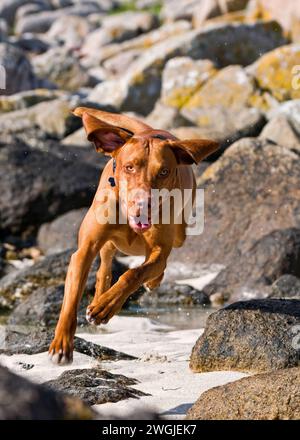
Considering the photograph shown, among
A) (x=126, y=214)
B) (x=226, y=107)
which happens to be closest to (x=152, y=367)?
(x=126, y=214)

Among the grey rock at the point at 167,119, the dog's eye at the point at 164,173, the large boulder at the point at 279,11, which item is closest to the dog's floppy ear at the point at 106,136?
the dog's eye at the point at 164,173

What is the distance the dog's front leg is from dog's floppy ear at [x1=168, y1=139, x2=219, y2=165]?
748 mm

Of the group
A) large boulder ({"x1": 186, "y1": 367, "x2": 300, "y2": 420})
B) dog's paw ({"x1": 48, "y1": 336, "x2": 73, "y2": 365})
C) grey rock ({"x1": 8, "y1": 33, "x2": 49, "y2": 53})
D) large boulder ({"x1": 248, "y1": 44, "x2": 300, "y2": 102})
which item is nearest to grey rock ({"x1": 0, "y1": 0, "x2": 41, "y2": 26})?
grey rock ({"x1": 8, "y1": 33, "x2": 49, "y2": 53})

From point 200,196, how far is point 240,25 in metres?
13.7

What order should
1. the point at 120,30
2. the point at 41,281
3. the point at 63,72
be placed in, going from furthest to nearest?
the point at 120,30 → the point at 63,72 → the point at 41,281

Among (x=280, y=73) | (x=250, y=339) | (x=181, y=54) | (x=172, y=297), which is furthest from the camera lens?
(x=181, y=54)

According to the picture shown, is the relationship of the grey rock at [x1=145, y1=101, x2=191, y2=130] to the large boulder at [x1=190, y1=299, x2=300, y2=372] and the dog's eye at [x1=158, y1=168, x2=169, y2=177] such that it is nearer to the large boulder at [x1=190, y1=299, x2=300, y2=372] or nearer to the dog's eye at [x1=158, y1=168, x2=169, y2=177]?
the large boulder at [x1=190, y1=299, x2=300, y2=372]

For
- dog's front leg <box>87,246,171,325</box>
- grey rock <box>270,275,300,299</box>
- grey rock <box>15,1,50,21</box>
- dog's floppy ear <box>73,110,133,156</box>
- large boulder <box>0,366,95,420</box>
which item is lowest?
grey rock <box>15,1,50,21</box>

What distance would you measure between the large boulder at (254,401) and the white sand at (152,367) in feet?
0.83

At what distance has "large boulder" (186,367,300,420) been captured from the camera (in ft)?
19.2

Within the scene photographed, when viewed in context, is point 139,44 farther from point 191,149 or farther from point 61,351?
point 61,351

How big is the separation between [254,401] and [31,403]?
8.17ft

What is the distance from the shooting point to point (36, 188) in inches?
706
